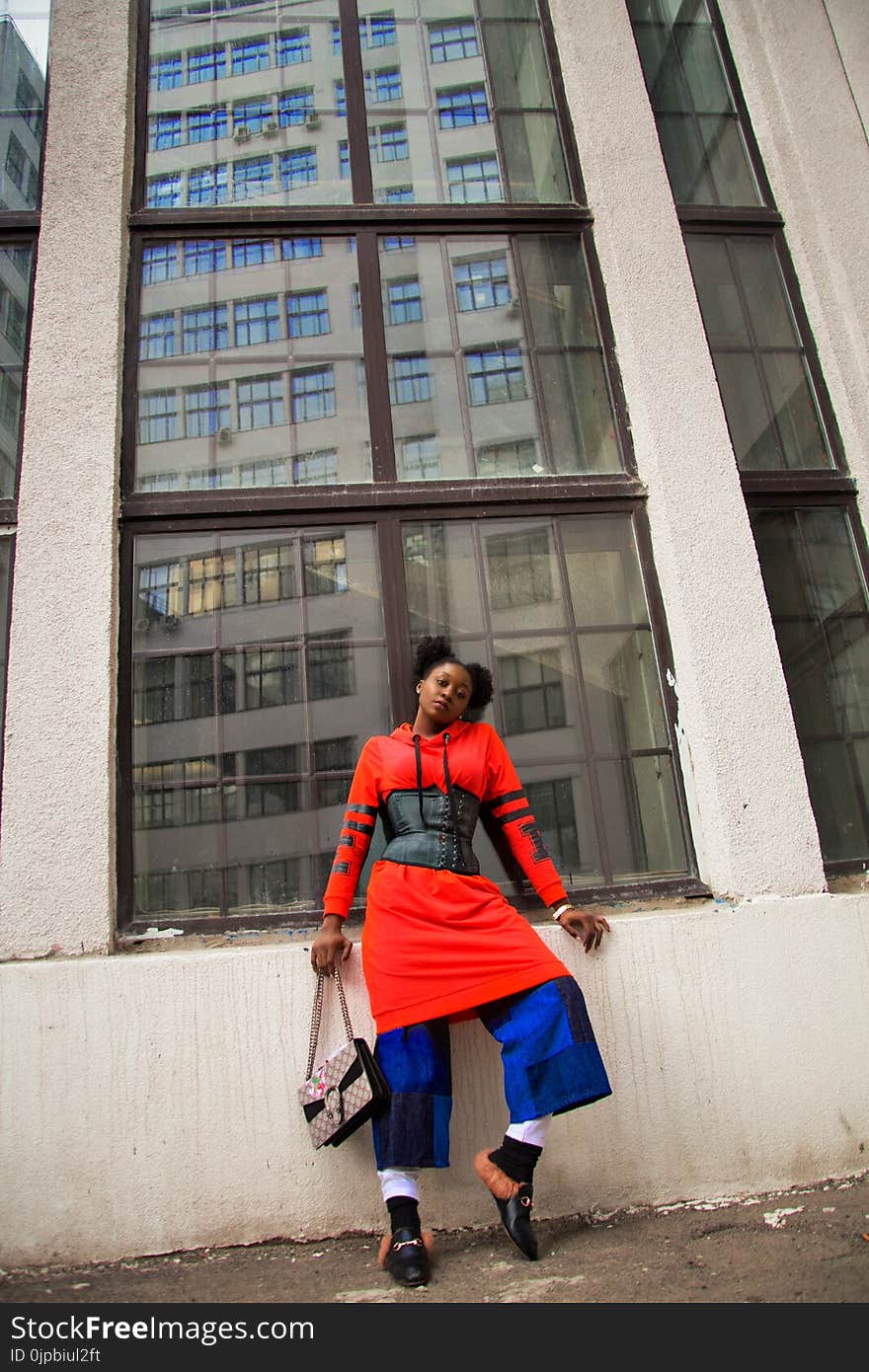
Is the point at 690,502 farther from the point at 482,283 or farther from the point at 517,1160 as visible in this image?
the point at 517,1160

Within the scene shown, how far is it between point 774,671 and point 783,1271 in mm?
2000

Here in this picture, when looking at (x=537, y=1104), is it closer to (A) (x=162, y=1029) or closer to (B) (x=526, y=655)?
(A) (x=162, y=1029)

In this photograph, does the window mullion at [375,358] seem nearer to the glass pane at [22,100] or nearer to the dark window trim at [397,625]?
the dark window trim at [397,625]

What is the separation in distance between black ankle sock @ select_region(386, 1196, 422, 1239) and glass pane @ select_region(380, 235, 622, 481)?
2698 millimetres

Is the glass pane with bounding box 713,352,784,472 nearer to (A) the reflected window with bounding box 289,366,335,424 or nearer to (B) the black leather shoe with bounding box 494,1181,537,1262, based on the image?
(A) the reflected window with bounding box 289,366,335,424

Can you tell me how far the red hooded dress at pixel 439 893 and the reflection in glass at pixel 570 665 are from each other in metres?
0.31

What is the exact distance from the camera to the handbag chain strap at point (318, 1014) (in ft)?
9.01

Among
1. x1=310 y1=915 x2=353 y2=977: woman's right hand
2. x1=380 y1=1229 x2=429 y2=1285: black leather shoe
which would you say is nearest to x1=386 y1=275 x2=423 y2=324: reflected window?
x1=310 y1=915 x2=353 y2=977: woman's right hand

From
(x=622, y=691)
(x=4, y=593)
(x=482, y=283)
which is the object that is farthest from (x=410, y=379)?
(x=4, y=593)

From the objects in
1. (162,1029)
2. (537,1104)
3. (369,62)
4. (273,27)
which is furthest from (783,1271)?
(273,27)

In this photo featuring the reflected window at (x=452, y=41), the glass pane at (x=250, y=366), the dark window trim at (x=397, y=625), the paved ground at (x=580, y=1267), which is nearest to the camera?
the paved ground at (x=580, y=1267)

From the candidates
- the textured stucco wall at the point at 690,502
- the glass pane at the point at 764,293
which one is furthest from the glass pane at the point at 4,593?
the glass pane at the point at 764,293

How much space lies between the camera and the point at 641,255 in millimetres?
3910

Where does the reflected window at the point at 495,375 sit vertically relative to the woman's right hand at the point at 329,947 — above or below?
above
